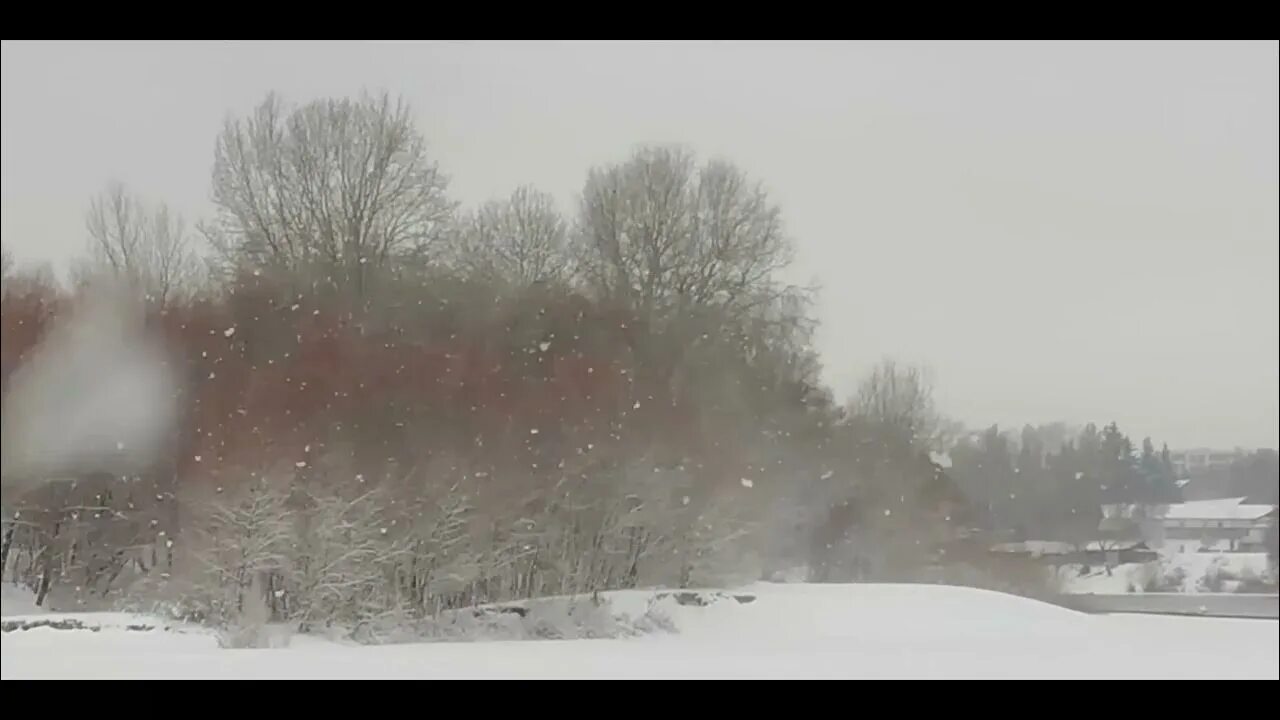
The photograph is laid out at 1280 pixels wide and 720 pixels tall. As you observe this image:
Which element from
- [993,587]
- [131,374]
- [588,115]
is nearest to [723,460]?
[993,587]

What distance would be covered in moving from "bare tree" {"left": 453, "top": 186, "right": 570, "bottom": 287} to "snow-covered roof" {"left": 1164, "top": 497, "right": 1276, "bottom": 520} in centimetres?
222

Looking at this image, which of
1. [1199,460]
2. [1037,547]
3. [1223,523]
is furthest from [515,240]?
[1223,523]

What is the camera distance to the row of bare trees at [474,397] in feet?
12.9

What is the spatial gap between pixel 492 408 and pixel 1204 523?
2.45 meters

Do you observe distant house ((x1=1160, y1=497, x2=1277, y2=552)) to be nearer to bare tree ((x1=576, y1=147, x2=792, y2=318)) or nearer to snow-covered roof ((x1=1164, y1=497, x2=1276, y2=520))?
snow-covered roof ((x1=1164, y1=497, x2=1276, y2=520))

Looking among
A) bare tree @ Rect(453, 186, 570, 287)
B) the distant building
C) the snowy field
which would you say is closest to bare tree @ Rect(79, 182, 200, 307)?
bare tree @ Rect(453, 186, 570, 287)

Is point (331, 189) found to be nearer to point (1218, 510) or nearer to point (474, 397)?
point (474, 397)

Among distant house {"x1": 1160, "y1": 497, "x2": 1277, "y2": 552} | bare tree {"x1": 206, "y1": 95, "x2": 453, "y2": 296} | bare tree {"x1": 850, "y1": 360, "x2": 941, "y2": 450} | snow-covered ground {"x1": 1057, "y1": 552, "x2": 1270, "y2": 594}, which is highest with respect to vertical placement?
bare tree {"x1": 206, "y1": 95, "x2": 453, "y2": 296}

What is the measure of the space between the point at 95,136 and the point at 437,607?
1.98m

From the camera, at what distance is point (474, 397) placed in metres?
4.41

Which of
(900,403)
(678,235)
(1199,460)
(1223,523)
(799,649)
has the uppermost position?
(678,235)

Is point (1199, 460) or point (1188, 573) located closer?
point (1188, 573)

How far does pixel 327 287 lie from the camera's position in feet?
13.8

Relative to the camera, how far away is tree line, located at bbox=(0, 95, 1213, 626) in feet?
12.7
